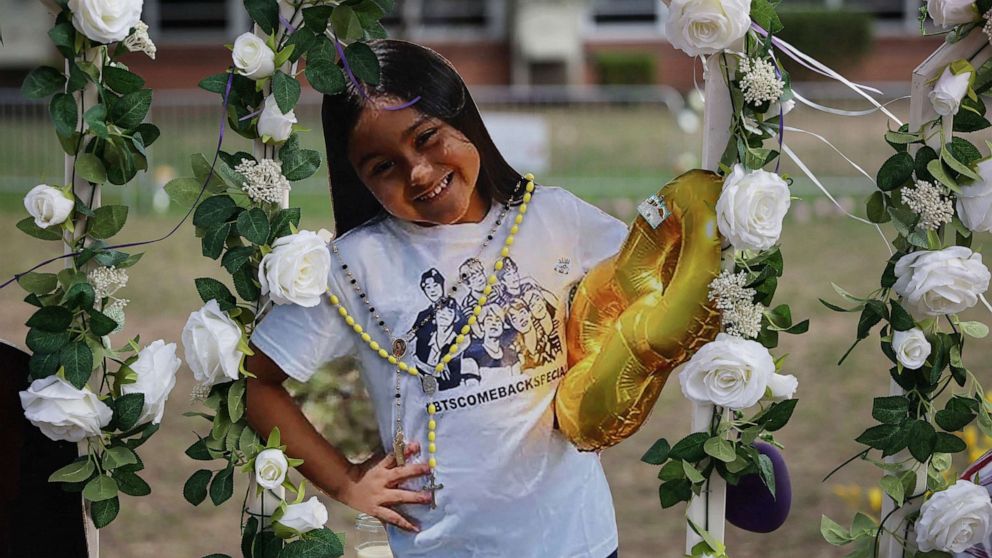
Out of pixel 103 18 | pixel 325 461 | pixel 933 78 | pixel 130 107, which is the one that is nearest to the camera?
pixel 103 18

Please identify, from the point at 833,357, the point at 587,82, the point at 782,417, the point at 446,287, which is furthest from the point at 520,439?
the point at 587,82

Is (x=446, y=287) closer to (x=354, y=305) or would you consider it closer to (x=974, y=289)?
(x=354, y=305)

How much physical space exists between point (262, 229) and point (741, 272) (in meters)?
1.02

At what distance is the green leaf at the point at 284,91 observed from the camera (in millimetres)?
2318

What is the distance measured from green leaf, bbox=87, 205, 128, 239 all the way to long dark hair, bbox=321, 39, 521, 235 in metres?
0.47

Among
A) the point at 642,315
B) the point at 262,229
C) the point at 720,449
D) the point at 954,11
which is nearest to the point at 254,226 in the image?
the point at 262,229

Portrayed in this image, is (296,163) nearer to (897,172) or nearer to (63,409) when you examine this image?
(63,409)

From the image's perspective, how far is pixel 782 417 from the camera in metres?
2.42

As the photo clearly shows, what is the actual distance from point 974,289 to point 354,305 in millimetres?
1343

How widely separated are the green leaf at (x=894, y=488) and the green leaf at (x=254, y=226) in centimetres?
147

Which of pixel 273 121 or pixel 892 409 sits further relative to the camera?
pixel 892 409

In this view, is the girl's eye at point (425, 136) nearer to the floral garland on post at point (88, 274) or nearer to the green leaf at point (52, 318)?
the floral garland on post at point (88, 274)

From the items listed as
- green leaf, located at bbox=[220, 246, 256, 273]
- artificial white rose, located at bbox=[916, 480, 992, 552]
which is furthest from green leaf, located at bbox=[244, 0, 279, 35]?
artificial white rose, located at bbox=[916, 480, 992, 552]

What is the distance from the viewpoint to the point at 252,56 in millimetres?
2309
